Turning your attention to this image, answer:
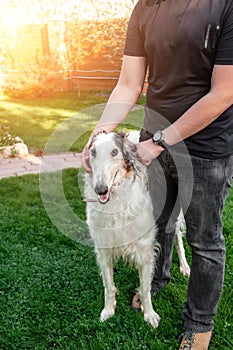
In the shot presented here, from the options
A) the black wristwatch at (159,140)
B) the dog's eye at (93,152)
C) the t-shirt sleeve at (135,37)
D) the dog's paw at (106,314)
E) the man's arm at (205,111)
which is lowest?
the dog's paw at (106,314)

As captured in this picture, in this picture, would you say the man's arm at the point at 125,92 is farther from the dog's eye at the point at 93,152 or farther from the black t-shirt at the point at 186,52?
the dog's eye at the point at 93,152

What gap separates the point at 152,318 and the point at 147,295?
150mm

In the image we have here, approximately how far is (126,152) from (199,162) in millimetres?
353

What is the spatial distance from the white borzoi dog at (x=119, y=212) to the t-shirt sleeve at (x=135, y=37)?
437 mm

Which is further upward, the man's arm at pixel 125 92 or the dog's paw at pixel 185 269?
the man's arm at pixel 125 92

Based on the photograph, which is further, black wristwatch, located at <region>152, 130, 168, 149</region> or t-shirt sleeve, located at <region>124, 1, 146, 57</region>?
t-shirt sleeve, located at <region>124, 1, 146, 57</region>

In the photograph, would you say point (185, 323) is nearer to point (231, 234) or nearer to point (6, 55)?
point (231, 234)

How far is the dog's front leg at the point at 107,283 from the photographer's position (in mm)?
2402

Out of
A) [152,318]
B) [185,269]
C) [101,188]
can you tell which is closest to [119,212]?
[101,188]

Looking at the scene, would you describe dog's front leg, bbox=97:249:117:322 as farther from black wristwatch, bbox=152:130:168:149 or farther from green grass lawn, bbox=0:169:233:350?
black wristwatch, bbox=152:130:168:149

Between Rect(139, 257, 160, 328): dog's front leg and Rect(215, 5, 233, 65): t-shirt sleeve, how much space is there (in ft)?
4.37

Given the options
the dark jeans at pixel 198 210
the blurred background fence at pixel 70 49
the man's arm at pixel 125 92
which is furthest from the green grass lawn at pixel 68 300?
the blurred background fence at pixel 70 49

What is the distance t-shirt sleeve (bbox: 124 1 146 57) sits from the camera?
190 cm

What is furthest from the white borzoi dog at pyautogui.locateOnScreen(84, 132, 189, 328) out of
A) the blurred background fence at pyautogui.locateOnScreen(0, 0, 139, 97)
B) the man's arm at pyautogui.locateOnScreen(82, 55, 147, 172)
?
the blurred background fence at pyautogui.locateOnScreen(0, 0, 139, 97)
